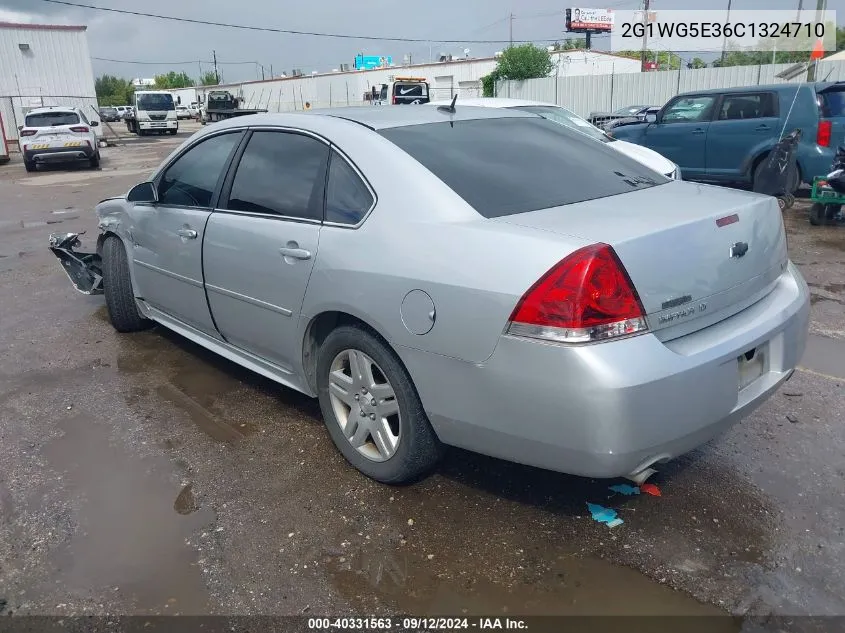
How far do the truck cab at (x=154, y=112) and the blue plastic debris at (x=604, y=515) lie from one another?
3891cm

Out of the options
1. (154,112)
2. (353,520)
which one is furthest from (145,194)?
(154,112)

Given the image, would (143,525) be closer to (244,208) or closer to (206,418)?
(206,418)

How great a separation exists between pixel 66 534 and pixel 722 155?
1037 centimetres

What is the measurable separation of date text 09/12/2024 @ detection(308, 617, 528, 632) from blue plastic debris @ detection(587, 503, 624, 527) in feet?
2.25

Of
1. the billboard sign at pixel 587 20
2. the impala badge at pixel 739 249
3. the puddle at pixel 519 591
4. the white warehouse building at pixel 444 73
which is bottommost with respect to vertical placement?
the puddle at pixel 519 591

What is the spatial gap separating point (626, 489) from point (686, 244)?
1170 millimetres

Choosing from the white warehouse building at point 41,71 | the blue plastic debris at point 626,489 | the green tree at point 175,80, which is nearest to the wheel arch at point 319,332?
the blue plastic debris at point 626,489

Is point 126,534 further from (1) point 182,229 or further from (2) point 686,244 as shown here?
(2) point 686,244

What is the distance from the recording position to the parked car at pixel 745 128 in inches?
383

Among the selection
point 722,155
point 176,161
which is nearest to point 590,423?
point 176,161

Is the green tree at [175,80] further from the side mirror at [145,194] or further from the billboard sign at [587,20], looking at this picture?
the side mirror at [145,194]

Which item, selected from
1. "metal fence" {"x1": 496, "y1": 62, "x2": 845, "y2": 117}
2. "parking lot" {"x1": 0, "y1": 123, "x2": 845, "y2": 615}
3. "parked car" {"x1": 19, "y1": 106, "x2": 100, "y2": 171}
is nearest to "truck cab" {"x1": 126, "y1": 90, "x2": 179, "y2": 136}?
"metal fence" {"x1": 496, "y1": 62, "x2": 845, "y2": 117}

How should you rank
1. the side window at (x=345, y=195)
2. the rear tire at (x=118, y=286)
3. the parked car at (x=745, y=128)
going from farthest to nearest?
the parked car at (x=745, y=128)
the rear tire at (x=118, y=286)
the side window at (x=345, y=195)

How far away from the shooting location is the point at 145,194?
4.40 metres
